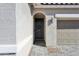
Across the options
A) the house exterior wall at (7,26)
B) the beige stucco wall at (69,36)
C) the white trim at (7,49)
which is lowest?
the beige stucco wall at (69,36)

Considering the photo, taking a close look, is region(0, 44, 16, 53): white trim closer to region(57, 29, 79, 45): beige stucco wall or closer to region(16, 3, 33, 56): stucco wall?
region(16, 3, 33, 56): stucco wall

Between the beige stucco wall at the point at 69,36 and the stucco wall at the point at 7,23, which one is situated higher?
the stucco wall at the point at 7,23

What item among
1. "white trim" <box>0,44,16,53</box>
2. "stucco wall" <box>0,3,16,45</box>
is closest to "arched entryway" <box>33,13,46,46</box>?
"stucco wall" <box>0,3,16,45</box>

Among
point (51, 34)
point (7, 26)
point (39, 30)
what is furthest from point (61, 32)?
point (7, 26)

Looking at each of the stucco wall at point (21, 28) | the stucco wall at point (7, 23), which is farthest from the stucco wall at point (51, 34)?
the stucco wall at point (7, 23)

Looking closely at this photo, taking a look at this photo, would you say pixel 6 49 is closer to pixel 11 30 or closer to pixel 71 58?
pixel 11 30

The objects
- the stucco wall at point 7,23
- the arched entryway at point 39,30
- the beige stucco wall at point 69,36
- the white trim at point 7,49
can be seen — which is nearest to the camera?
the white trim at point 7,49

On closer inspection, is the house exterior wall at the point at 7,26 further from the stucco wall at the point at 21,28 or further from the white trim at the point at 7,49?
the stucco wall at the point at 21,28

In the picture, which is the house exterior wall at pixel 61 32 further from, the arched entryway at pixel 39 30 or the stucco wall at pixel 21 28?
the stucco wall at pixel 21 28

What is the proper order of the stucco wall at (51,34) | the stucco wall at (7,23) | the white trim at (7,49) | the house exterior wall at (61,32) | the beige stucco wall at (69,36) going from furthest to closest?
the beige stucco wall at (69,36) < the stucco wall at (51,34) < the house exterior wall at (61,32) < the stucco wall at (7,23) < the white trim at (7,49)

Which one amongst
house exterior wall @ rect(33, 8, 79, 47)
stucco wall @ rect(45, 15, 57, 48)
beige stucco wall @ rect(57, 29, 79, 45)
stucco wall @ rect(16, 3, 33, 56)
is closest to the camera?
stucco wall @ rect(16, 3, 33, 56)

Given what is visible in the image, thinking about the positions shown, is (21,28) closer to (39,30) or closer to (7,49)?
(7,49)

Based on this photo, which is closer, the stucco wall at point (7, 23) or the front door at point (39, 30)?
the stucco wall at point (7, 23)

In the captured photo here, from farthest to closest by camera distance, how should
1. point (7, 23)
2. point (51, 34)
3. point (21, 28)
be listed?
point (51, 34)
point (21, 28)
point (7, 23)
